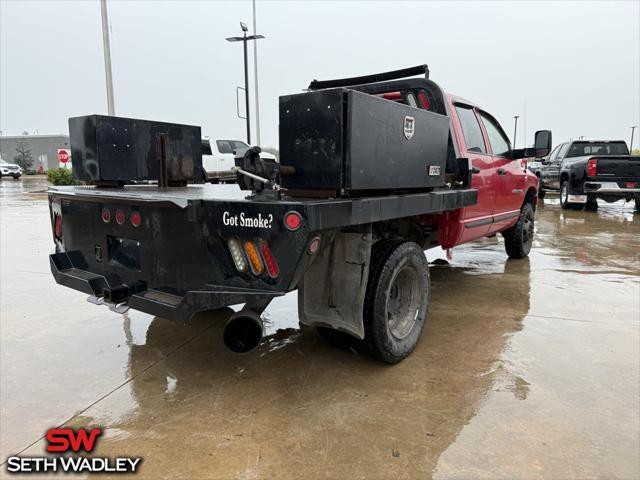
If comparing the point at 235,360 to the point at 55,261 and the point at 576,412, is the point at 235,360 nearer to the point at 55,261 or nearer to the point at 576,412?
the point at 55,261

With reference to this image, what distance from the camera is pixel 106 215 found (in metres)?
3.08

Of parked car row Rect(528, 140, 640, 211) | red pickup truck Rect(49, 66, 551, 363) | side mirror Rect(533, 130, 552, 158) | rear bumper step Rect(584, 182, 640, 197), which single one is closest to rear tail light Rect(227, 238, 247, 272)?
red pickup truck Rect(49, 66, 551, 363)

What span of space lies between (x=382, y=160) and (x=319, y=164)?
0.44m

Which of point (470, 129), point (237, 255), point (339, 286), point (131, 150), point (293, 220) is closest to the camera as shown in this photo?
point (293, 220)

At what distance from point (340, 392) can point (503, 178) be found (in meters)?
3.56

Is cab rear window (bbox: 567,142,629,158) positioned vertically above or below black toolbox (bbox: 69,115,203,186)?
above

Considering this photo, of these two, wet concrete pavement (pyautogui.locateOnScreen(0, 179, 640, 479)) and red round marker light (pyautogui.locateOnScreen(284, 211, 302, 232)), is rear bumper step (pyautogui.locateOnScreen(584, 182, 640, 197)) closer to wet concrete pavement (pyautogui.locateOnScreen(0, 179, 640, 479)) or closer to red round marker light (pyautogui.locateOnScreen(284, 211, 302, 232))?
wet concrete pavement (pyautogui.locateOnScreen(0, 179, 640, 479))

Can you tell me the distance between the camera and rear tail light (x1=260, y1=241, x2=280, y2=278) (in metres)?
2.43

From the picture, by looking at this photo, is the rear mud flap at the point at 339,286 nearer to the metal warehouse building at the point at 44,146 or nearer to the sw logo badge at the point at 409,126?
the sw logo badge at the point at 409,126

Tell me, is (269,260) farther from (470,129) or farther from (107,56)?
(107,56)

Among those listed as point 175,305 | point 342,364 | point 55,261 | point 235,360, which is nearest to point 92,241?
point 55,261

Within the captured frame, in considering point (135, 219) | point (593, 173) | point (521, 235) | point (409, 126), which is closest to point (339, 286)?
point (409, 126)

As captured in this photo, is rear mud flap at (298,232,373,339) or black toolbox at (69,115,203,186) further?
black toolbox at (69,115,203,186)

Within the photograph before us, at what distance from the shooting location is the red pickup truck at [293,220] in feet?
8.09
